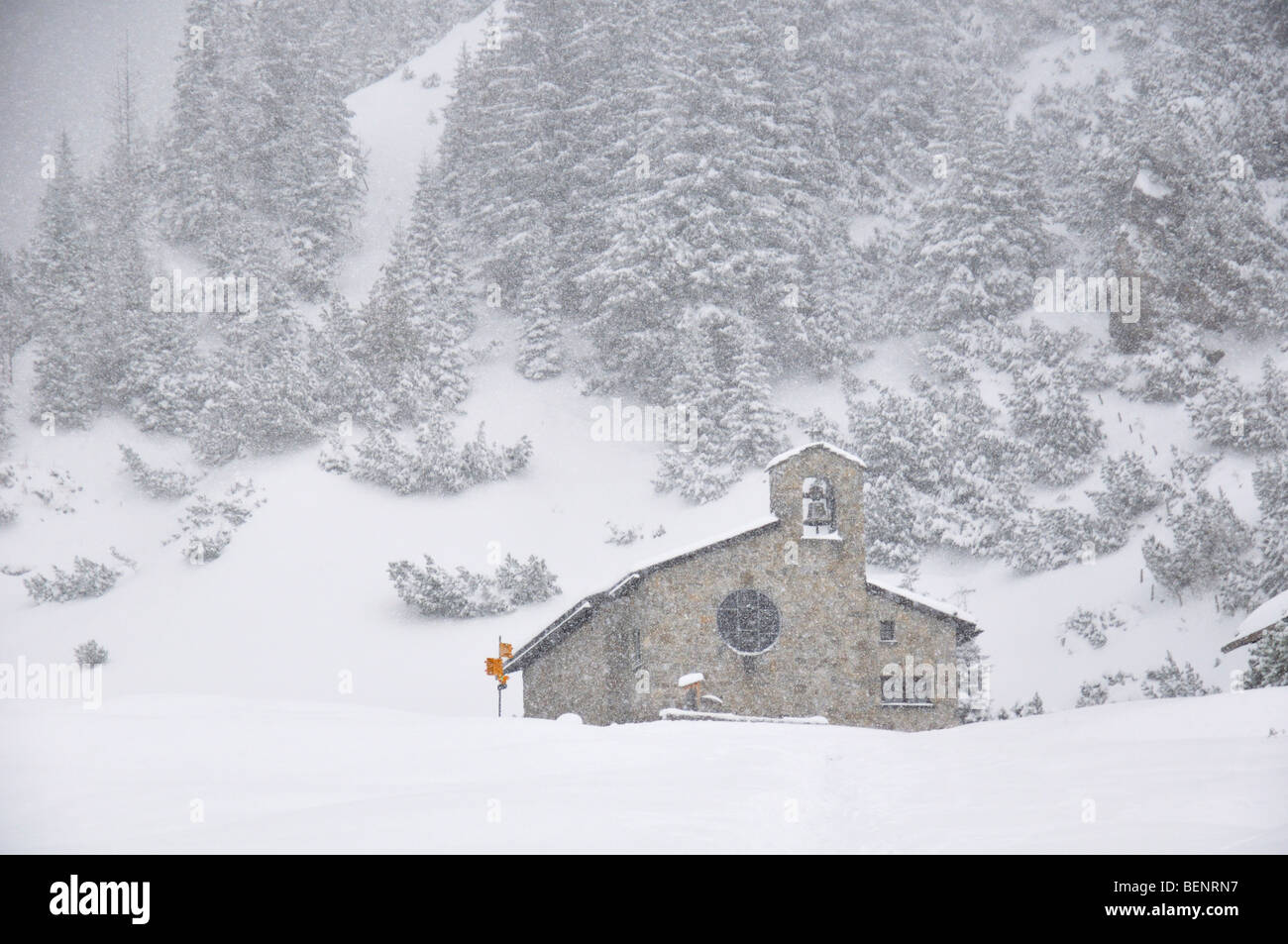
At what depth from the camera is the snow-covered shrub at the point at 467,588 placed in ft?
105

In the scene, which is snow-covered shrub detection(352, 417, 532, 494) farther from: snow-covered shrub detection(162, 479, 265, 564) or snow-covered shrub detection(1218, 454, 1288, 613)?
snow-covered shrub detection(1218, 454, 1288, 613)

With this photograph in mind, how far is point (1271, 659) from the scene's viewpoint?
50.0ft

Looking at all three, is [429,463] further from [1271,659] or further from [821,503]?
[1271,659]

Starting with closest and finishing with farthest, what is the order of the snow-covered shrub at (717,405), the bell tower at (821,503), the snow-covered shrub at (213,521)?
1. the bell tower at (821,503)
2. the snow-covered shrub at (213,521)
3. the snow-covered shrub at (717,405)

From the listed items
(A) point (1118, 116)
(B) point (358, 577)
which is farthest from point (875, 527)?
(A) point (1118, 116)

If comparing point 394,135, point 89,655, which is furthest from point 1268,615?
point 394,135

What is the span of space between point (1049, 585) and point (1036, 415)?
26.2 ft

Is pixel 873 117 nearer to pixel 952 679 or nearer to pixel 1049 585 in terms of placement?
pixel 1049 585

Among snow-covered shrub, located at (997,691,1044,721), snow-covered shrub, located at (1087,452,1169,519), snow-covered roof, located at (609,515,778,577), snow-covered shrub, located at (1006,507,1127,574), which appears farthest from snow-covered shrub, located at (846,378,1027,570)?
snow-covered roof, located at (609,515,778,577)

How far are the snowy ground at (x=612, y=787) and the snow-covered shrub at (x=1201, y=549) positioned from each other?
1618 cm

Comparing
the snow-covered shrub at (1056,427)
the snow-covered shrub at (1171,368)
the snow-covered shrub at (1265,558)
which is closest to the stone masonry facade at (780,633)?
the snow-covered shrub at (1265,558)

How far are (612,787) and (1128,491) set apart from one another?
2725cm

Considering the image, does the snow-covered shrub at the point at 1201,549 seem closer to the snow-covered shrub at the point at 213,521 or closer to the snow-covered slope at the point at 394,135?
the snow-covered shrub at the point at 213,521

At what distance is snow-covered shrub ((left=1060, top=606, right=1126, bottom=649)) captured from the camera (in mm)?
27312
